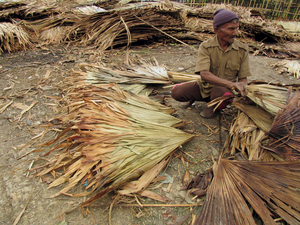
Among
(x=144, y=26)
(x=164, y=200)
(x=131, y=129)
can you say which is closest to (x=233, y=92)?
(x=131, y=129)

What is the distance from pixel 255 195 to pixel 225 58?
1588 millimetres

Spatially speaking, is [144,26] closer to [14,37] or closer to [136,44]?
[136,44]

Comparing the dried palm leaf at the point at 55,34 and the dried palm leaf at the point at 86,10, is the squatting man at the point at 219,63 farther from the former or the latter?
the dried palm leaf at the point at 86,10

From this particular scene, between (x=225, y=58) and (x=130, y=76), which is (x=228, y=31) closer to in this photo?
(x=225, y=58)

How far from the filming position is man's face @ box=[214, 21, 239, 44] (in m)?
2.07

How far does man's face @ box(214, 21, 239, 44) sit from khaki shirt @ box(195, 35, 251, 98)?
105 millimetres

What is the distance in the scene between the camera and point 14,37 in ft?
15.4

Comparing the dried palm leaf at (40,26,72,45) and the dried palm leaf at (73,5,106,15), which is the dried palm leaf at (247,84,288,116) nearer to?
the dried palm leaf at (40,26,72,45)

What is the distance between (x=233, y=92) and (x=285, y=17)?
8.44 m

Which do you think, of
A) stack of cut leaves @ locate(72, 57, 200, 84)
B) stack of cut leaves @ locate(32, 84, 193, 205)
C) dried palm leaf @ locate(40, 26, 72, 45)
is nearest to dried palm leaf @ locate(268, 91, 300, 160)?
stack of cut leaves @ locate(32, 84, 193, 205)

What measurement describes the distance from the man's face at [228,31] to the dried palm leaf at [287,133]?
928mm

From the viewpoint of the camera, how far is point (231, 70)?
238cm

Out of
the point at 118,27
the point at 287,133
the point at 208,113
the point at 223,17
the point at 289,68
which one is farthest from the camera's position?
the point at 118,27

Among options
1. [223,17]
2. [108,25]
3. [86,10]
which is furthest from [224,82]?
[86,10]
